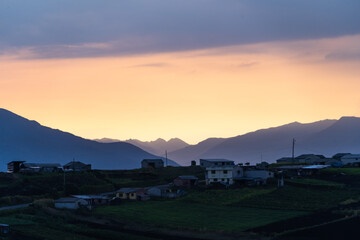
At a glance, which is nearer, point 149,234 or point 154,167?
point 149,234

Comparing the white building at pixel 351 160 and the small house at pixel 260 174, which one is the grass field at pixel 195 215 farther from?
the white building at pixel 351 160

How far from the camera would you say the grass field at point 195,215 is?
2484 inches

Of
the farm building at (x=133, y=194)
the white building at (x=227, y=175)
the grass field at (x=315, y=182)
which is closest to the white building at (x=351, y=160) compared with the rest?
the grass field at (x=315, y=182)

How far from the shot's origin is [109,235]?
5916 cm

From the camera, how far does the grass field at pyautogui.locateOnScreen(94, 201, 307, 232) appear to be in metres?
63.1

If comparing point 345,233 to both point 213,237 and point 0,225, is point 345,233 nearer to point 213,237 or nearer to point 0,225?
point 213,237

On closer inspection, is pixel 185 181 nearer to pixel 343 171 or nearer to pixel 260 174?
pixel 260 174

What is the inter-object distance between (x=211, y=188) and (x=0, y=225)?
1864 inches

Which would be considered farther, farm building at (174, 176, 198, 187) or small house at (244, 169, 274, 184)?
farm building at (174, 176, 198, 187)

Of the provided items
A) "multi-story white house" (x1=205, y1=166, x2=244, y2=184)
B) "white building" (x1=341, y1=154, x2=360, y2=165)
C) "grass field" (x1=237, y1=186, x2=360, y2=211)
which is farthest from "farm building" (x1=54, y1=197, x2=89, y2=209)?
"white building" (x1=341, y1=154, x2=360, y2=165)

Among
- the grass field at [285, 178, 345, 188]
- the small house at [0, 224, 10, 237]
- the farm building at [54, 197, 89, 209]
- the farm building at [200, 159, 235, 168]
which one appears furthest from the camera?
the farm building at [200, 159, 235, 168]

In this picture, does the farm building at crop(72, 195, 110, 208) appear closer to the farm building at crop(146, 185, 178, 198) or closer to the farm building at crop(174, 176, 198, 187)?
the farm building at crop(146, 185, 178, 198)

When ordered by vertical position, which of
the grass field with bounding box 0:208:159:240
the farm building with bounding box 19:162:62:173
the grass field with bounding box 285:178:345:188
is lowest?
the grass field with bounding box 0:208:159:240

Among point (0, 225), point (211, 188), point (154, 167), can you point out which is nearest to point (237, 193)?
point (211, 188)
